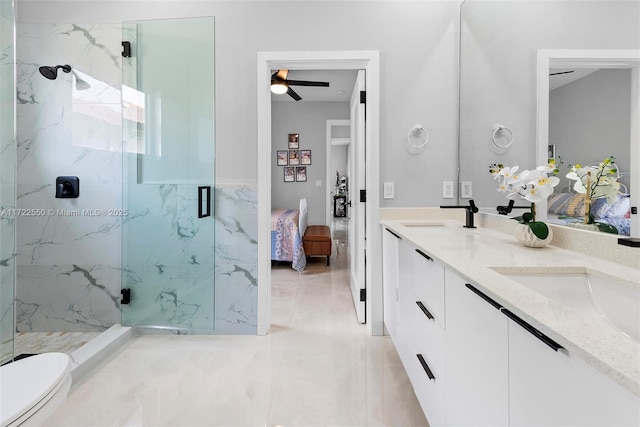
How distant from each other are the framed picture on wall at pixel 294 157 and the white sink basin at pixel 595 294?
195 inches

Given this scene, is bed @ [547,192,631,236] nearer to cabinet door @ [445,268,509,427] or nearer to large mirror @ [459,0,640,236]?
large mirror @ [459,0,640,236]

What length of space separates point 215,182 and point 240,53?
3.08 feet

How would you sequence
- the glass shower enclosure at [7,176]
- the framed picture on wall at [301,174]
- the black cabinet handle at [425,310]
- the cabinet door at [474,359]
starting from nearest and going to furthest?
the cabinet door at [474,359] < the black cabinet handle at [425,310] < the glass shower enclosure at [7,176] < the framed picture on wall at [301,174]

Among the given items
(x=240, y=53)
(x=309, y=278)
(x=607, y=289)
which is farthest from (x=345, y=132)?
(x=607, y=289)

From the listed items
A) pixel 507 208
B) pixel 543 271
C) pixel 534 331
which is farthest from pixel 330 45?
pixel 534 331

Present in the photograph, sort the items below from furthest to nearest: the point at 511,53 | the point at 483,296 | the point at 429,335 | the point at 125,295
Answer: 1. the point at 125,295
2. the point at 511,53
3. the point at 429,335
4. the point at 483,296

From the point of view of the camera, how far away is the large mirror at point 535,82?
0.95 metres

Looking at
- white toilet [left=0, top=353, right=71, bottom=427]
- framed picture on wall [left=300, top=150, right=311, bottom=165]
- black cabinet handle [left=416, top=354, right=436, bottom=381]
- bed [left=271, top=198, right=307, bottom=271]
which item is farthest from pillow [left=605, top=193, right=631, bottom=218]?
framed picture on wall [left=300, top=150, right=311, bottom=165]

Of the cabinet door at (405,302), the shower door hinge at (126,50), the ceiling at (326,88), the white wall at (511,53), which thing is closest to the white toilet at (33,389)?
the cabinet door at (405,302)

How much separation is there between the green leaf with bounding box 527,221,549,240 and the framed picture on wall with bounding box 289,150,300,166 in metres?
4.68

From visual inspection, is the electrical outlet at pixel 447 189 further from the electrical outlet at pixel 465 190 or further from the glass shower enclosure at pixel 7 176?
the glass shower enclosure at pixel 7 176

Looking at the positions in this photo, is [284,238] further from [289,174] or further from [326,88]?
[326,88]

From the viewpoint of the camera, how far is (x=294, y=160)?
5.72m

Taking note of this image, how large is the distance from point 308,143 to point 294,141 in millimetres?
253
